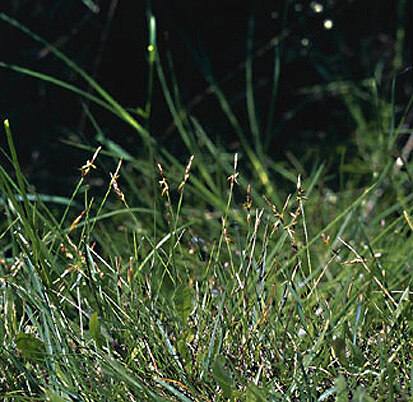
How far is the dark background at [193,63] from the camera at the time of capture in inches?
81.4

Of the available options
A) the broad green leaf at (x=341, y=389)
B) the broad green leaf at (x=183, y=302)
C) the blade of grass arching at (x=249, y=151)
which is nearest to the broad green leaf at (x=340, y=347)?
the broad green leaf at (x=341, y=389)

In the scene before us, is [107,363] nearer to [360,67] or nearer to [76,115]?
[76,115]

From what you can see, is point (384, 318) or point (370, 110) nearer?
point (384, 318)

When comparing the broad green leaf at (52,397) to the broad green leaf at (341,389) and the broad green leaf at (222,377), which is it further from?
the broad green leaf at (341,389)

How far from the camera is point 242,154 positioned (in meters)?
2.18

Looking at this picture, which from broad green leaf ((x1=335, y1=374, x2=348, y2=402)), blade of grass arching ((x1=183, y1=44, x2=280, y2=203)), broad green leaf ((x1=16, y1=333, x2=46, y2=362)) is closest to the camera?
broad green leaf ((x1=335, y1=374, x2=348, y2=402))

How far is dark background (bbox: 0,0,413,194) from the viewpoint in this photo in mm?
2068

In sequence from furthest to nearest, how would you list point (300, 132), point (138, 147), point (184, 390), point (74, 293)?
point (300, 132)
point (138, 147)
point (74, 293)
point (184, 390)

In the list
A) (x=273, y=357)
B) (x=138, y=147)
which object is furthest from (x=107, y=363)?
(x=138, y=147)

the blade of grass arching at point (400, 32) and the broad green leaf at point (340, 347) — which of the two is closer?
the broad green leaf at point (340, 347)

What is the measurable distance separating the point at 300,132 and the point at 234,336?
1.37 m

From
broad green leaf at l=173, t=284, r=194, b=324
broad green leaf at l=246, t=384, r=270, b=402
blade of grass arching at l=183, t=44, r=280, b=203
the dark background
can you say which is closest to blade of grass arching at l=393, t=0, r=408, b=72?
the dark background

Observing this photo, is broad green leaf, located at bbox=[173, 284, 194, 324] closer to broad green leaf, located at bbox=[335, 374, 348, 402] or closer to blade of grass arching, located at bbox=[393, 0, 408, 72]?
broad green leaf, located at bbox=[335, 374, 348, 402]

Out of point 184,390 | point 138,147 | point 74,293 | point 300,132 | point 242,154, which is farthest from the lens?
point 300,132
